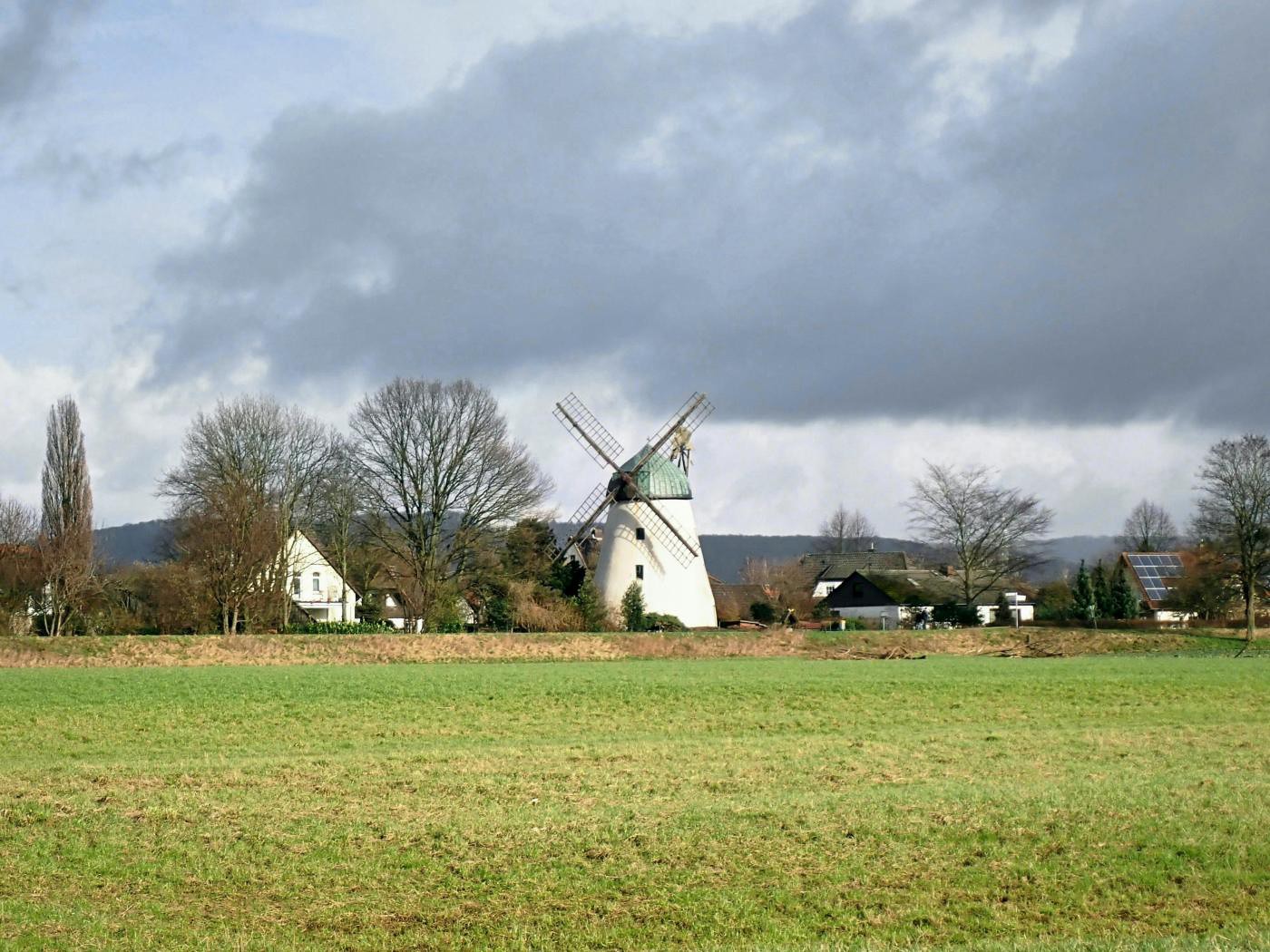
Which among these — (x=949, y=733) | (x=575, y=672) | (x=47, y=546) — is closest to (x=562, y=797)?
(x=949, y=733)

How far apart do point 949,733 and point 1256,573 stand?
4872 centimetres

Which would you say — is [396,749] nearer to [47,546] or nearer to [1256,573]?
[47,546]

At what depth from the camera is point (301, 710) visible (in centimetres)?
3019

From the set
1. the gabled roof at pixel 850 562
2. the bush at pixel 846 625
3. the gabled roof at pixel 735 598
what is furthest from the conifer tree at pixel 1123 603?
the gabled roof at pixel 850 562

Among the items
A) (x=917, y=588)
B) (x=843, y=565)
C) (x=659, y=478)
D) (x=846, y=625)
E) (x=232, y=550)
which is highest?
(x=659, y=478)

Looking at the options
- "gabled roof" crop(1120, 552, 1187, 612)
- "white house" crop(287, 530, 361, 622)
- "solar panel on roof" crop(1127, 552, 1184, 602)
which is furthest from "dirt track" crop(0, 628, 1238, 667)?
"white house" crop(287, 530, 361, 622)

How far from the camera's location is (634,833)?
14594mm

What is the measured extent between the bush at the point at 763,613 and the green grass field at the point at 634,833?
5363 centimetres

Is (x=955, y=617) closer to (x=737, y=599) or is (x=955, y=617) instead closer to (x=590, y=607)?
(x=590, y=607)

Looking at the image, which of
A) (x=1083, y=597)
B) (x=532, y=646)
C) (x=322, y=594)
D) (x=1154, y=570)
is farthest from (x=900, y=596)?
(x=532, y=646)

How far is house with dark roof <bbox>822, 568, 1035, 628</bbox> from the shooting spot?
90.3 meters

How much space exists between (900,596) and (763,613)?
1395 cm

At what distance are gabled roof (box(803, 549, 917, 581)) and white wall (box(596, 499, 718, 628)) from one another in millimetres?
58295

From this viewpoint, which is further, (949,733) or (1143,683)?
(1143,683)
